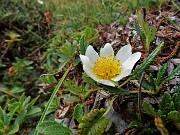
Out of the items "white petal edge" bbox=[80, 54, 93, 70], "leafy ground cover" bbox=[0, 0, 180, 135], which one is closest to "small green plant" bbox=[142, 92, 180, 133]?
"leafy ground cover" bbox=[0, 0, 180, 135]

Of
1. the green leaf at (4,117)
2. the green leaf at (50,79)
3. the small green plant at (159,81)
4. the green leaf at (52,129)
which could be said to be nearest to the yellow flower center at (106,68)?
the small green plant at (159,81)

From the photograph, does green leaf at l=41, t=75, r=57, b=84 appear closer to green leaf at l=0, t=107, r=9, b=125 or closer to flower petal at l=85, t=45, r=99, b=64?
green leaf at l=0, t=107, r=9, b=125

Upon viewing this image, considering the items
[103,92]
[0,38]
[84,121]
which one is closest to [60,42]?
[0,38]

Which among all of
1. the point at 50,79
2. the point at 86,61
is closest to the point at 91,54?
the point at 86,61

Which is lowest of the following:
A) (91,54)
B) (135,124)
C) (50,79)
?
(135,124)

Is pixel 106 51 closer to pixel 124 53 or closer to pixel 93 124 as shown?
pixel 124 53

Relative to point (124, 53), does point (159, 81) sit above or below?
below

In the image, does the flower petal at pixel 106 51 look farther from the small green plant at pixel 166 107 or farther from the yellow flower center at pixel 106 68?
the small green plant at pixel 166 107

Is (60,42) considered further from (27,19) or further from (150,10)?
(27,19)
